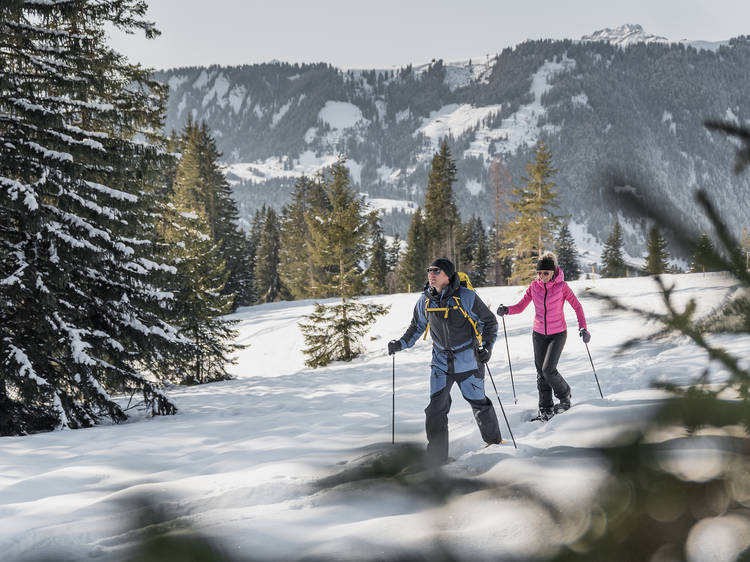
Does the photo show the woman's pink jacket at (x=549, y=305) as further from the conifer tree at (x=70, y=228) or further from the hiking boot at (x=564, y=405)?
the conifer tree at (x=70, y=228)

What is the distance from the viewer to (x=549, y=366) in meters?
6.32

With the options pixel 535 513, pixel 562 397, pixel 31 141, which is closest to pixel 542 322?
pixel 562 397

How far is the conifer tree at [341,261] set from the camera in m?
18.4

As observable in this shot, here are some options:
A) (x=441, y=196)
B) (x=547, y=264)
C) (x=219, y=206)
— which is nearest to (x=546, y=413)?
(x=547, y=264)

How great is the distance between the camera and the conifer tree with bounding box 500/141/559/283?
1075 inches

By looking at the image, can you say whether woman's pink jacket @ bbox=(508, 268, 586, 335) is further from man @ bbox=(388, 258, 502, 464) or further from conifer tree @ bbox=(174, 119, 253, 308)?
conifer tree @ bbox=(174, 119, 253, 308)

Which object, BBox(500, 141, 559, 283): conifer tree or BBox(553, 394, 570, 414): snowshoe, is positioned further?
BBox(500, 141, 559, 283): conifer tree

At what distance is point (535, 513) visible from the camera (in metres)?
2.04

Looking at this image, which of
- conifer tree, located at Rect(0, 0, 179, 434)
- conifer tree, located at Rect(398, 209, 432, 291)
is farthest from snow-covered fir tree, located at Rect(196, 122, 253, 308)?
conifer tree, located at Rect(0, 0, 179, 434)

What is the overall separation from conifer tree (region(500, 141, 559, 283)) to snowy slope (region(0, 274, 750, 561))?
1923 cm

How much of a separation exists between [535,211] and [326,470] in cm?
2609

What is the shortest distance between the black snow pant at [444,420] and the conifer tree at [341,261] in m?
13.4

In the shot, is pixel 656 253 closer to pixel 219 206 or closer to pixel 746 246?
pixel 746 246

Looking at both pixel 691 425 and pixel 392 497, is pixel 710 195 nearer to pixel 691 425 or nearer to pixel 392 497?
pixel 691 425
